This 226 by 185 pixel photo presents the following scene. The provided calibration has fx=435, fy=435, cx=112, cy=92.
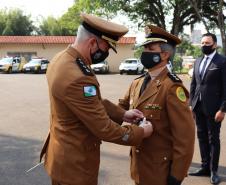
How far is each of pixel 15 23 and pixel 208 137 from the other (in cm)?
6197

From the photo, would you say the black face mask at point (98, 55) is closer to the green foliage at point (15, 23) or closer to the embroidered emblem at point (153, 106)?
the embroidered emblem at point (153, 106)

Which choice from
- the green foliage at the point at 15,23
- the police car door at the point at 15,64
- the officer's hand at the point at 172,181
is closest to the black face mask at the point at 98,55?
the officer's hand at the point at 172,181

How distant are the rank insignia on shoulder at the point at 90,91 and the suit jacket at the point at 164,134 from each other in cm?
58

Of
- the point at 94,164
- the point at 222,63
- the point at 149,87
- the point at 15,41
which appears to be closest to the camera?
the point at 94,164

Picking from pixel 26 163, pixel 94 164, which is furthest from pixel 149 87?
pixel 26 163

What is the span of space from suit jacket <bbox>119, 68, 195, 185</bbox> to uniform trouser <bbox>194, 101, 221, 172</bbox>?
2.39 meters

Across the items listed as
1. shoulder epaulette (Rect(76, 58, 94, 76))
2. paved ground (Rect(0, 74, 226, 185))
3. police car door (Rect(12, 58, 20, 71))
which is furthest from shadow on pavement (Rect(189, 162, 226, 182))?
police car door (Rect(12, 58, 20, 71))

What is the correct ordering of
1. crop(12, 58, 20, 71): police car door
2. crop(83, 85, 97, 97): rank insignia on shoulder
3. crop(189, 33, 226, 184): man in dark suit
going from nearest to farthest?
1. crop(83, 85, 97, 97): rank insignia on shoulder
2. crop(189, 33, 226, 184): man in dark suit
3. crop(12, 58, 20, 71): police car door

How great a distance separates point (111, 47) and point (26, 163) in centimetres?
401

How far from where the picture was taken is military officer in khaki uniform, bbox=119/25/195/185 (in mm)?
2957

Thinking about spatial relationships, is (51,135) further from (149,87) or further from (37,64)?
(37,64)

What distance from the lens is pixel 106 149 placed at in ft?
23.7

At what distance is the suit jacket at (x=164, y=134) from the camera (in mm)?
2953

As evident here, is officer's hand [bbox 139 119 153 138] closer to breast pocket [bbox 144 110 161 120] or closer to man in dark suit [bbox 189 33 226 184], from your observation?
breast pocket [bbox 144 110 161 120]
